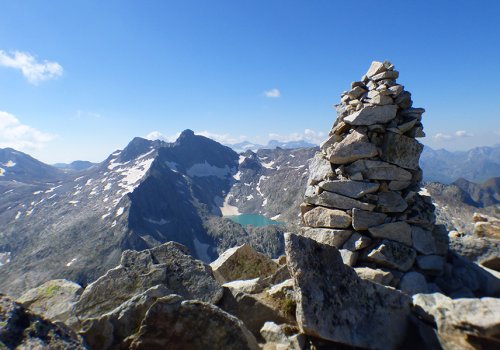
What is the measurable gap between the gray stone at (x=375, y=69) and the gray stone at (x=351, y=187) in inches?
190

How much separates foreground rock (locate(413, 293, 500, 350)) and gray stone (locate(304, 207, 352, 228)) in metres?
5.97

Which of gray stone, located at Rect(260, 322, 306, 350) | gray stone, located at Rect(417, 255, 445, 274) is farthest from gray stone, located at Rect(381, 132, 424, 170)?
gray stone, located at Rect(260, 322, 306, 350)

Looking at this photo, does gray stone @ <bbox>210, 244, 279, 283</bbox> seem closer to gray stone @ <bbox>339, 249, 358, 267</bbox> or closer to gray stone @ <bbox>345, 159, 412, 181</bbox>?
gray stone @ <bbox>339, 249, 358, 267</bbox>

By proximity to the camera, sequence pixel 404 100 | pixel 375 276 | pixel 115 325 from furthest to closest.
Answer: pixel 404 100, pixel 375 276, pixel 115 325

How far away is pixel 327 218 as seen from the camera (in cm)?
1266

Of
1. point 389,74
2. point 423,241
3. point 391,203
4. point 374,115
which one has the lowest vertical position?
Answer: point 423,241

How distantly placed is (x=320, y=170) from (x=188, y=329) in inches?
378

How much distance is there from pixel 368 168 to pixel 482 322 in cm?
776

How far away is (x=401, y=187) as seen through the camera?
1266cm

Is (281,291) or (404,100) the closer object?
(281,291)

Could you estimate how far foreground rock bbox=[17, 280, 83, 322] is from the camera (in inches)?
291

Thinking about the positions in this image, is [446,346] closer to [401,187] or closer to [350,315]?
[350,315]

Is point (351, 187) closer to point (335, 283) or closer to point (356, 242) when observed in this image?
point (356, 242)

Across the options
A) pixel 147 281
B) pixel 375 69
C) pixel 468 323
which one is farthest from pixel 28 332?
pixel 375 69
